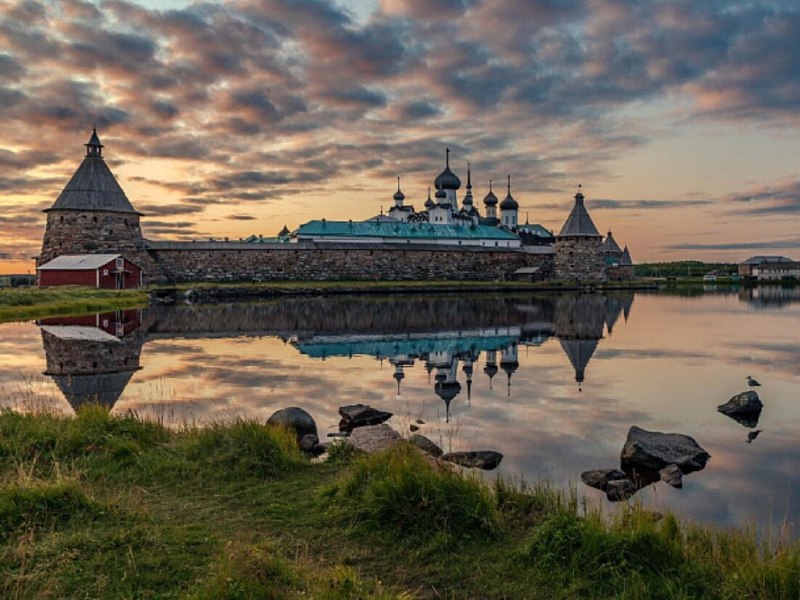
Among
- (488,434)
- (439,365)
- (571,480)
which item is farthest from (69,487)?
(439,365)

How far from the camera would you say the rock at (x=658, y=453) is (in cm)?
666

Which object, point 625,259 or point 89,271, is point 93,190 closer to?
point 89,271

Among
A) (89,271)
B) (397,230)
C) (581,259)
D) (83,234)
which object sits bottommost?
(89,271)

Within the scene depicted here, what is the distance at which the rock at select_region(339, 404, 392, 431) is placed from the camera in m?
8.44

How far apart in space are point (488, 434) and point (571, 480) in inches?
73.6

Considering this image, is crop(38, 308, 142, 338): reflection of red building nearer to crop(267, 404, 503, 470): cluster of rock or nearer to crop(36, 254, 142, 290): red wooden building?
crop(36, 254, 142, 290): red wooden building

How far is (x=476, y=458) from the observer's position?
6.71 m

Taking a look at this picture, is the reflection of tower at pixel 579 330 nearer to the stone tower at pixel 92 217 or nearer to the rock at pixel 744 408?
the rock at pixel 744 408

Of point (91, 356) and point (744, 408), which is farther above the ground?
point (91, 356)

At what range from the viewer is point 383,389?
11078 mm

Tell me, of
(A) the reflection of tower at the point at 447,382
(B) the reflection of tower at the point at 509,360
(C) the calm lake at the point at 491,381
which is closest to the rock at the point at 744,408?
(C) the calm lake at the point at 491,381

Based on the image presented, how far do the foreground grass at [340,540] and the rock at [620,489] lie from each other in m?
0.90

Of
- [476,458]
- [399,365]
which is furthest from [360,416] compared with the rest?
[399,365]

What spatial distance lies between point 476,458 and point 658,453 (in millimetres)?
1971
